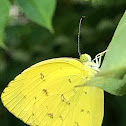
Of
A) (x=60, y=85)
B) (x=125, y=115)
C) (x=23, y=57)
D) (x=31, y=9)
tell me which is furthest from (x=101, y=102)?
(x=23, y=57)

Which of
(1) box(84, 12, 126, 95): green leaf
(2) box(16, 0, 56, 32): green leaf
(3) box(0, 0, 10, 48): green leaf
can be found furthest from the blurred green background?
(1) box(84, 12, 126, 95): green leaf

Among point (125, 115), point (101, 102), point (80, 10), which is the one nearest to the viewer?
point (101, 102)

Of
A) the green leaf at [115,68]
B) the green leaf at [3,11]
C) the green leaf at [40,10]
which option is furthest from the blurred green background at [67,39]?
the green leaf at [115,68]

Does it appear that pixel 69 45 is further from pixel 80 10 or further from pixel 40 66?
pixel 40 66

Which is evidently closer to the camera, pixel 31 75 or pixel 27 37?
pixel 31 75

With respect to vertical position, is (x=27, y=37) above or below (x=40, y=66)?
above

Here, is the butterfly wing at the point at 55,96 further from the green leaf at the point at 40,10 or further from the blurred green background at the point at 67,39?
the blurred green background at the point at 67,39

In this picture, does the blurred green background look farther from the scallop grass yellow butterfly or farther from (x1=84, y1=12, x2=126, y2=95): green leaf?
(x1=84, y1=12, x2=126, y2=95): green leaf

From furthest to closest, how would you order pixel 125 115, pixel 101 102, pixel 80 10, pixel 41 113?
pixel 80 10, pixel 125 115, pixel 41 113, pixel 101 102
